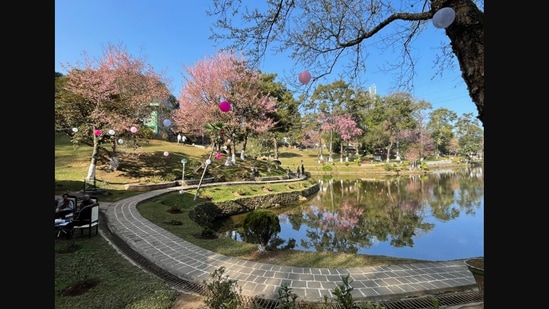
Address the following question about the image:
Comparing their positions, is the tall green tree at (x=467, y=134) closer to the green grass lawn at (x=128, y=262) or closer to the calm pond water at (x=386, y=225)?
the calm pond water at (x=386, y=225)

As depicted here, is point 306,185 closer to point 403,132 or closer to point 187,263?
point 187,263

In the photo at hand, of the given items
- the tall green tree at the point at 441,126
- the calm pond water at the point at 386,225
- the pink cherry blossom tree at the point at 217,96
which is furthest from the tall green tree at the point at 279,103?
the tall green tree at the point at 441,126

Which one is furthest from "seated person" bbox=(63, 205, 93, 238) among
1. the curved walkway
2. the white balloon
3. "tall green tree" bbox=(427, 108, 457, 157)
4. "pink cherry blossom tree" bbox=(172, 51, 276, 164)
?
"tall green tree" bbox=(427, 108, 457, 157)

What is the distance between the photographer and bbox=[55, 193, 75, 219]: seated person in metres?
6.67

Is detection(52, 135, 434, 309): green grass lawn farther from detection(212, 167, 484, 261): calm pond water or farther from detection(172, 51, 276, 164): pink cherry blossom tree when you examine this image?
detection(172, 51, 276, 164): pink cherry blossom tree

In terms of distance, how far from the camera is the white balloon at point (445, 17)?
1.96 metres

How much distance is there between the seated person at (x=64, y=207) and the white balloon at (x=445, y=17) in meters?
8.96

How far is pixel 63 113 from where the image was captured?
13.9 meters

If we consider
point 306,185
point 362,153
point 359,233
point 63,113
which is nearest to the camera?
point 359,233

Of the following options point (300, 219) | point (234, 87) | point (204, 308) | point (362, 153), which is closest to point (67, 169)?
point (234, 87)

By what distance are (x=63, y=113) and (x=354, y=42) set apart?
16871 millimetres

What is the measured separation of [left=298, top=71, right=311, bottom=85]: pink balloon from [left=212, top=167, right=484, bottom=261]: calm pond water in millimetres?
5825

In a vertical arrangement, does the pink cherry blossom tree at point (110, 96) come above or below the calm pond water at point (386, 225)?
above

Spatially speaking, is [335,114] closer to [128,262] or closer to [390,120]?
[390,120]
